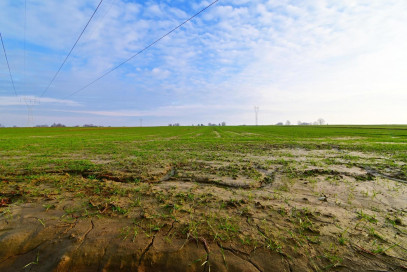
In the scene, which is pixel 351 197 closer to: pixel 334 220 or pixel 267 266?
pixel 334 220

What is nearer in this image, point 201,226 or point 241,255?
point 241,255

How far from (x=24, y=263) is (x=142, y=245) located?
4.79ft

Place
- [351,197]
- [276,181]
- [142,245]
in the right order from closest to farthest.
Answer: [142,245]
[351,197]
[276,181]

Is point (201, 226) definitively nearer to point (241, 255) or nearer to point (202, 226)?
point (202, 226)

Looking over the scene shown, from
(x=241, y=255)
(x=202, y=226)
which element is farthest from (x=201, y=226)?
(x=241, y=255)

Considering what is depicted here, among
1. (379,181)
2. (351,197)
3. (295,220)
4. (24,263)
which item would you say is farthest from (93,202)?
(379,181)

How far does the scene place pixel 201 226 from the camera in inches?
111

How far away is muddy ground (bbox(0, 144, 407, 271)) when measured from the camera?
2.23 m

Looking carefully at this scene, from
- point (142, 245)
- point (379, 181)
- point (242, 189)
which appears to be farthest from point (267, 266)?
point (379, 181)

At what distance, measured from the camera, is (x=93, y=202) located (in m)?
3.66

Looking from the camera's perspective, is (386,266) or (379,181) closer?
(386,266)

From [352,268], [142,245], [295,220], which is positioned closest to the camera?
[352,268]

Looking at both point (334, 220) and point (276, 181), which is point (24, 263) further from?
point (276, 181)

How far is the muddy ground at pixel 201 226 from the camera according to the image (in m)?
2.23
